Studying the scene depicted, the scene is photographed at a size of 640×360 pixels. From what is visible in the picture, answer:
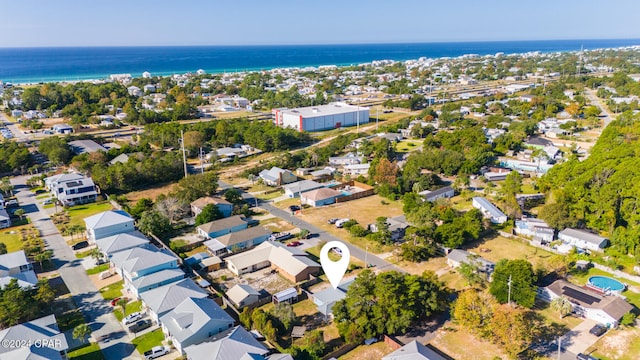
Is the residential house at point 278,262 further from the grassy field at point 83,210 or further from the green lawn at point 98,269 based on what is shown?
the grassy field at point 83,210

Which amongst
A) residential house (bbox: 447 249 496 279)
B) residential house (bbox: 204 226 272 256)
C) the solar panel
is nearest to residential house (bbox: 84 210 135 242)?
residential house (bbox: 204 226 272 256)

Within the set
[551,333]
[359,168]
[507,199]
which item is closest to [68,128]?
[359,168]

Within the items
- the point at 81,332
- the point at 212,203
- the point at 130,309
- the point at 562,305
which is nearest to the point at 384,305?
the point at 562,305

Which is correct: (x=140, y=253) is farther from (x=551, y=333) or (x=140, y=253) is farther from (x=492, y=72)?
(x=492, y=72)

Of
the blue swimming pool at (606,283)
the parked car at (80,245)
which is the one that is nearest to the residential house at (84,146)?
the parked car at (80,245)

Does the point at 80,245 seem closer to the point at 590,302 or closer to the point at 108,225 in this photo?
the point at 108,225

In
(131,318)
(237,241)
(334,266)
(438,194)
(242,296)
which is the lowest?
(131,318)
